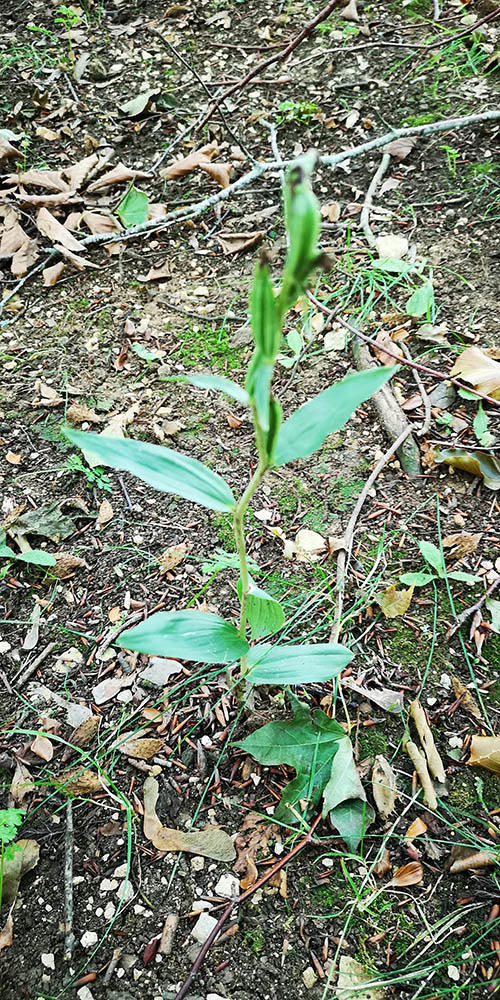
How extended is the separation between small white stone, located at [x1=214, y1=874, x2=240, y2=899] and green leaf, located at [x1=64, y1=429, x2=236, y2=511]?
718 mm

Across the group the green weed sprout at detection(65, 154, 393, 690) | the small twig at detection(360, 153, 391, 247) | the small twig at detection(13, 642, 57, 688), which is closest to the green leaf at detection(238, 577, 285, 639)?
the green weed sprout at detection(65, 154, 393, 690)

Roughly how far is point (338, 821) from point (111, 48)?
3491 mm

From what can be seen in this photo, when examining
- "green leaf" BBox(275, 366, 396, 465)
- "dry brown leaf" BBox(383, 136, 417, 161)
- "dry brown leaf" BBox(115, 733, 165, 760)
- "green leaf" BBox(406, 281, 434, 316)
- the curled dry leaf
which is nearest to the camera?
"green leaf" BBox(275, 366, 396, 465)

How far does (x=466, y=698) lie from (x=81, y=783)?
32.5 inches

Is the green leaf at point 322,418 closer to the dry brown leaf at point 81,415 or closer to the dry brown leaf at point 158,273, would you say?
the dry brown leaf at point 81,415

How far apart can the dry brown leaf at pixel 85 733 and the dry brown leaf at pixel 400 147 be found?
7.59ft

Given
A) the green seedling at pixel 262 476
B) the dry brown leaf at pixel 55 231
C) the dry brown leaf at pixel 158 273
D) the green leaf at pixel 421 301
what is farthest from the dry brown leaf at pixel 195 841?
A: the dry brown leaf at pixel 55 231

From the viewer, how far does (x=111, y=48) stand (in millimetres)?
3287

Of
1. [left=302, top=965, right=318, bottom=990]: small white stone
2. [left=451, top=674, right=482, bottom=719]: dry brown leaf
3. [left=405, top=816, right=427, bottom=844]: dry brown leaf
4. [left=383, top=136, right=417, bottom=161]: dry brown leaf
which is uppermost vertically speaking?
[left=383, top=136, right=417, bottom=161]: dry brown leaf

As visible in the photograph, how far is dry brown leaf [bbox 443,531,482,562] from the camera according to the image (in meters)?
1.70

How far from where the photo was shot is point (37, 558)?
173 cm

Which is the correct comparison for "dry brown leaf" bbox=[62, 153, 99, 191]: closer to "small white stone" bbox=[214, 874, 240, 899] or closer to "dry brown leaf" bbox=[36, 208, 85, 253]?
"dry brown leaf" bbox=[36, 208, 85, 253]

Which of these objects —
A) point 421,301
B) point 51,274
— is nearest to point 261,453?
point 421,301

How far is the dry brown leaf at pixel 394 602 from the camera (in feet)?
5.28
